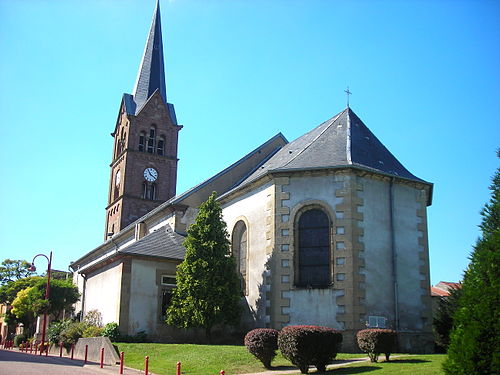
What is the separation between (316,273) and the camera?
74.0ft

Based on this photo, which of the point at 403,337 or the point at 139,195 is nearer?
the point at 403,337

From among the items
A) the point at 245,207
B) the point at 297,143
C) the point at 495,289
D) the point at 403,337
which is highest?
the point at 297,143

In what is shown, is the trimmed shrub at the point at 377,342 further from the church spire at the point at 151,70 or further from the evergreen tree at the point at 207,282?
the church spire at the point at 151,70

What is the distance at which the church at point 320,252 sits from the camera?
2194 cm

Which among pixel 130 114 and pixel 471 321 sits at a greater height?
pixel 130 114

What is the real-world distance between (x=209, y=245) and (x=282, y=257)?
3.52m

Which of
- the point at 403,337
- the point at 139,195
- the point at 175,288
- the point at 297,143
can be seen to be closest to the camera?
the point at 403,337

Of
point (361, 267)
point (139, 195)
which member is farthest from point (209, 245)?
point (139, 195)

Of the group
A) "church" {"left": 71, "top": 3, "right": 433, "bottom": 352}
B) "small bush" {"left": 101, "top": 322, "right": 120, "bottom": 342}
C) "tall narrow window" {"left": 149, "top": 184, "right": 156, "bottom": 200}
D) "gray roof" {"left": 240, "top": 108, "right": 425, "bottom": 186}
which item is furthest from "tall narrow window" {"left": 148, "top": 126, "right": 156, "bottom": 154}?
"small bush" {"left": 101, "top": 322, "right": 120, "bottom": 342}

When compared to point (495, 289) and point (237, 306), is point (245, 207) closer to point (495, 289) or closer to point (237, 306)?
point (237, 306)

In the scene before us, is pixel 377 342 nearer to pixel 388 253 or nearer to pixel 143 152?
pixel 388 253

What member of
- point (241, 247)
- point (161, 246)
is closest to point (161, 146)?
point (161, 246)

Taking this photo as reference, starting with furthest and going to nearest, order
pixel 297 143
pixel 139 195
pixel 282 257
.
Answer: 1. pixel 139 195
2. pixel 297 143
3. pixel 282 257

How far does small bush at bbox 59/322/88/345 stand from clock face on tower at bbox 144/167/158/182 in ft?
76.5
